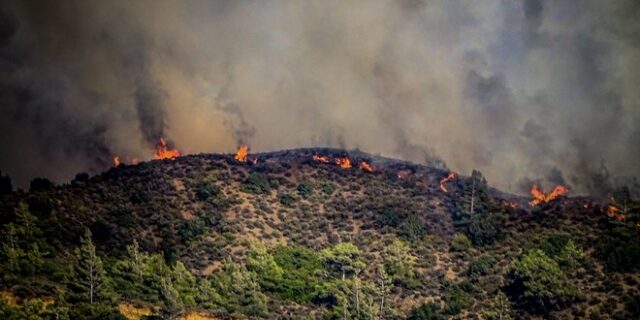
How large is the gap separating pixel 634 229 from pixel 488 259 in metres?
25.4

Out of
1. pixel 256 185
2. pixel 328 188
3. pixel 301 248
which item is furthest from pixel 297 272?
pixel 328 188

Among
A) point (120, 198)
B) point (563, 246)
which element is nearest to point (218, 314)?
point (120, 198)

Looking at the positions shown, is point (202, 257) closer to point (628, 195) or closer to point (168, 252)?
point (168, 252)

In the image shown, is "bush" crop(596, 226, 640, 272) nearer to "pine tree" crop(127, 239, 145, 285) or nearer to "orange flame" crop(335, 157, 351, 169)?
"orange flame" crop(335, 157, 351, 169)

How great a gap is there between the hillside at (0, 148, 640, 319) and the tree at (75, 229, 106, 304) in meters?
0.21

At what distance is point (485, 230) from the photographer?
14250cm

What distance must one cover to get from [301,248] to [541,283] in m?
42.9

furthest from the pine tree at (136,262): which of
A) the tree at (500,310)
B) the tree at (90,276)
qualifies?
the tree at (500,310)

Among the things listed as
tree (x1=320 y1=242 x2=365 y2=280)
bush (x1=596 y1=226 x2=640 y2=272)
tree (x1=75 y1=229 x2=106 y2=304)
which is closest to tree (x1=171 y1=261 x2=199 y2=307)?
tree (x1=75 y1=229 x2=106 y2=304)

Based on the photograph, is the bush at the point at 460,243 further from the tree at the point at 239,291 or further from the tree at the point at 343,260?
the tree at the point at 239,291

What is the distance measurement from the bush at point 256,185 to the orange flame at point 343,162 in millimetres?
20730

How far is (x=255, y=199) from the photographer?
159 metres

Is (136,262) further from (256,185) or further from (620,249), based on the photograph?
(620,249)

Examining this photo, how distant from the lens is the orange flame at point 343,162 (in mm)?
179575
